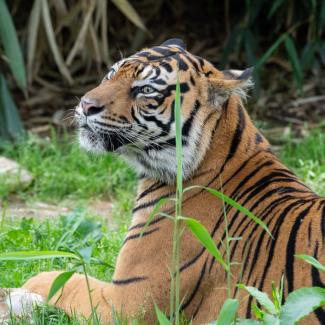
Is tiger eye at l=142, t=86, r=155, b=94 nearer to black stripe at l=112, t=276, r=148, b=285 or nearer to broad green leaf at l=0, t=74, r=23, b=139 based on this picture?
black stripe at l=112, t=276, r=148, b=285

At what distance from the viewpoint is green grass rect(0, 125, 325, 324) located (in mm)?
4633

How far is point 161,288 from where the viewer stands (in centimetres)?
363

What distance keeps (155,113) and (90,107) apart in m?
0.27

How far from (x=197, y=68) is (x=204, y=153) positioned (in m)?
0.38

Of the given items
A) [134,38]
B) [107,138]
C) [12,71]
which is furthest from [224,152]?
[134,38]

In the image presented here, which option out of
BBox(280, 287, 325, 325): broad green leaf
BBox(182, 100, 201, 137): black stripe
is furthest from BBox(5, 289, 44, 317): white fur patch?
BBox(280, 287, 325, 325): broad green leaf

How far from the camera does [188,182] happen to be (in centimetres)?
385

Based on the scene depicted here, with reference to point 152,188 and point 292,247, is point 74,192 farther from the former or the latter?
point 292,247

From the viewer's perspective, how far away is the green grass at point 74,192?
15.2 feet

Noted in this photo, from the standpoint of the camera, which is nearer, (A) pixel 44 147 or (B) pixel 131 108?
(B) pixel 131 108

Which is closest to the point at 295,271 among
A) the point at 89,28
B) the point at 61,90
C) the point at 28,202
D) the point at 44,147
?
the point at 28,202

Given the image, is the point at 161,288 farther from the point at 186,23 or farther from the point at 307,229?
the point at 186,23

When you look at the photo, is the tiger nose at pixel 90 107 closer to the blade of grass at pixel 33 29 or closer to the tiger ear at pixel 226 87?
the tiger ear at pixel 226 87

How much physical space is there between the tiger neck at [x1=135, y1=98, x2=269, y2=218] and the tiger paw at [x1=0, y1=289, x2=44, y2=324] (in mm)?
586
